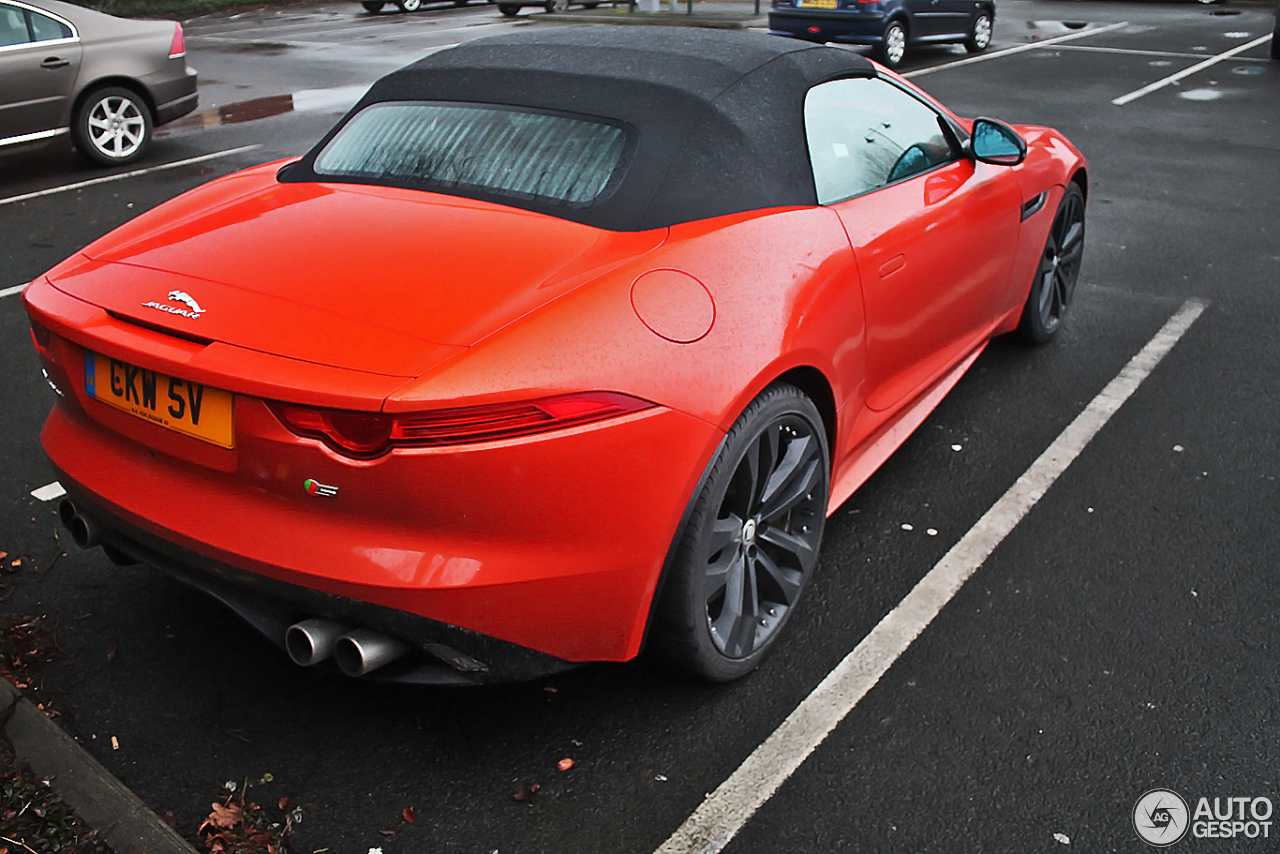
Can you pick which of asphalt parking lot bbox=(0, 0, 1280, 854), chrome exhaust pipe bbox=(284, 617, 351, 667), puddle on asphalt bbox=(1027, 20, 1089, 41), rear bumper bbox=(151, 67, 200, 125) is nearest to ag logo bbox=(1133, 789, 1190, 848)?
asphalt parking lot bbox=(0, 0, 1280, 854)

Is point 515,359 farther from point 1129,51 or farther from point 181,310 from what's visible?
point 1129,51

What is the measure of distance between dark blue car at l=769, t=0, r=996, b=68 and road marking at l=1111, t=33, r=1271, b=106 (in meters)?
3.05


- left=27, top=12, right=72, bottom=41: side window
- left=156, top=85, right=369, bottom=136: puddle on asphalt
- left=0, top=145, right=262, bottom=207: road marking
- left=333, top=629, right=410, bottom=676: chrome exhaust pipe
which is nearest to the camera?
left=333, top=629, right=410, bottom=676: chrome exhaust pipe

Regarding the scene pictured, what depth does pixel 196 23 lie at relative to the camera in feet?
74.3

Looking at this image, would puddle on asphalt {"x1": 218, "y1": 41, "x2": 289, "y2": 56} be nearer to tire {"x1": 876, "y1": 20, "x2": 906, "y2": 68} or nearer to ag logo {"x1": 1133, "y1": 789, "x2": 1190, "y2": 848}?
tire {"x1": 876, "y1": 20, "x2": 906, "y2": 68}

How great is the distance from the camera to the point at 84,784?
2502 millimetres

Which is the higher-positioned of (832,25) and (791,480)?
(832,25)

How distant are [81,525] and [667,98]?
6.05 feet

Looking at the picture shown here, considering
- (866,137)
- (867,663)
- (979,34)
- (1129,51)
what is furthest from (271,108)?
(1129,51)

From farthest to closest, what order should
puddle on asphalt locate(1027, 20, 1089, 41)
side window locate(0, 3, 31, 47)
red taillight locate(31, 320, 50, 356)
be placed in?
puddle on asphalt locate(1027, 20, 1089, 41), side window locate(0, 3, 31, 47), red taillight locate(31, 320, 50, 356)

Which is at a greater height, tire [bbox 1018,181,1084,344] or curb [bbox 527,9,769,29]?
curb [bbox 527,9,769,29]

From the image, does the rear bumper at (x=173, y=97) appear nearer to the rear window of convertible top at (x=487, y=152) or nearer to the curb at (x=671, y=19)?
the rear window of convertible top at (x=487, y=152)

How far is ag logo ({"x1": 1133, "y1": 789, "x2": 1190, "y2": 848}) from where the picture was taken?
2.46 meters

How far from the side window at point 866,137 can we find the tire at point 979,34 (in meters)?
13.4
